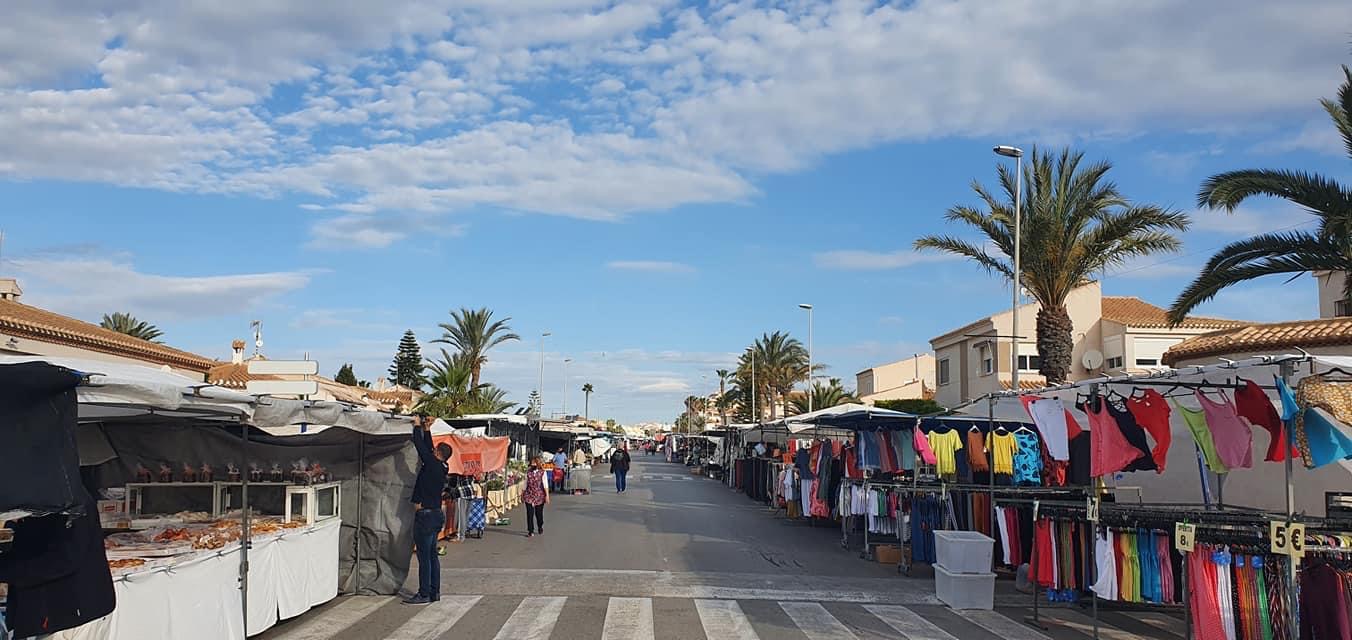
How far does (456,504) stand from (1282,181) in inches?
632

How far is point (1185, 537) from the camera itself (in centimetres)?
932

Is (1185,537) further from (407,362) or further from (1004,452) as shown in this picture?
(407,362)

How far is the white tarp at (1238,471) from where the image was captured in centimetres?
1098

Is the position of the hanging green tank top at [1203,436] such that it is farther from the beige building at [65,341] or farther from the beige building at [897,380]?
the beige building at [897,380]

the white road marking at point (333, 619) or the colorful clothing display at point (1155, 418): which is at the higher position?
the colorful clothing display at point (1155, 418)

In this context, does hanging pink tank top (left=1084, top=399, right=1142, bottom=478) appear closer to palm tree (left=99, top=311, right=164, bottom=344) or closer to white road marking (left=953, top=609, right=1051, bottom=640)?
white road marking (left=953, top=609, right=1051, bottom=640)

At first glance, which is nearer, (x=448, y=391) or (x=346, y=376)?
(x=448, y=391)

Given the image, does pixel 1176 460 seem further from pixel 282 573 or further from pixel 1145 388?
pixel 282 573

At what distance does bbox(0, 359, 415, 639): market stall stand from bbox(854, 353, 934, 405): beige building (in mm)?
55326

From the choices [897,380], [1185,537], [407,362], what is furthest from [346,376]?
[1185,537]

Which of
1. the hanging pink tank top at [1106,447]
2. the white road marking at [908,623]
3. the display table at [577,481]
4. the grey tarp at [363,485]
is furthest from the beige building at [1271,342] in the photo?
the display table at [577,481]

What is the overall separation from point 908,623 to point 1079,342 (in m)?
36.8

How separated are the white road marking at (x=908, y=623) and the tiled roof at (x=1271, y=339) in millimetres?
9254

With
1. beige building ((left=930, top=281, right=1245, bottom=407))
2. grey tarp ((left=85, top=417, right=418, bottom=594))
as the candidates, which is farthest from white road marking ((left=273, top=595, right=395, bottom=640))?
beige building ((left=930, top=281, right=1245, bottom=407))
